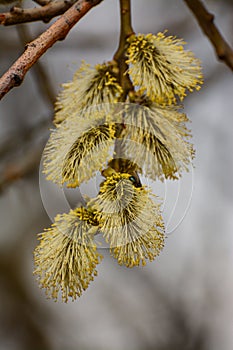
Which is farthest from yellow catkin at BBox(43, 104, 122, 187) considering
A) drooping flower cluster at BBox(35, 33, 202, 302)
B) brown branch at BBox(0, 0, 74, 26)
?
brown branch at BBox(0, 0, 74, 26)

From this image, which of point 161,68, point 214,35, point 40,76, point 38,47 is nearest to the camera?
point 38,47

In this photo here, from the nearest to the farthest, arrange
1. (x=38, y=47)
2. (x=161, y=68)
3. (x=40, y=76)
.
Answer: (x=38, y=47), (x=161, y=68), (x=40, y=76)

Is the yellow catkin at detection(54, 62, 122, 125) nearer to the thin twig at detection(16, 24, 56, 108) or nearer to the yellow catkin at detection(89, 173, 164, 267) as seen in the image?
the yellow catkin at detection(89, 173, 164, 267)

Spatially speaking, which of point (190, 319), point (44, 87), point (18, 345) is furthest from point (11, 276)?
point (44, 87)

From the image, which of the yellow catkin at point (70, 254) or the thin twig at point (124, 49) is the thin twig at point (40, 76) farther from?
the yellow catkin at point (70, 254)

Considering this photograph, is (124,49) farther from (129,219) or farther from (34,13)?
(129,219)

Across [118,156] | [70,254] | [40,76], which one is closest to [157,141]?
[118,156]

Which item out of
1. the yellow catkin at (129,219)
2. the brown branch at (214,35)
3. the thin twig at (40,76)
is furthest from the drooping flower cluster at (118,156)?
the thin twig at (40,76)
